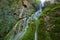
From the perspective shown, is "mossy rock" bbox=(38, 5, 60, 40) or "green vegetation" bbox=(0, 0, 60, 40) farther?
"green vegetation" bbox=(0, 0, 60, 40)

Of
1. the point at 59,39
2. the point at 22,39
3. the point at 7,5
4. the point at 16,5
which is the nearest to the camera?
the point at 59,39

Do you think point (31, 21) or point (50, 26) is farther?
point (31, 21)

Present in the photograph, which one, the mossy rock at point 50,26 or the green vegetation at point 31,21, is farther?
the green vegetation at point 31,21

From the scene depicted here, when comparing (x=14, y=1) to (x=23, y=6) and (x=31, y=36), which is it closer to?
(x=23, y=6)

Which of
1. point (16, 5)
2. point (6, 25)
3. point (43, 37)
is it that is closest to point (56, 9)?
point (43, 37)

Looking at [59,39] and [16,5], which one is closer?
[59,39]

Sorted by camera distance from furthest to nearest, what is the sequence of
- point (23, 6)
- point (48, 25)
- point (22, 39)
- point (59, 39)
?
point (23, 6) < point (22, 39) < point (48, 25) < point (59, 39)

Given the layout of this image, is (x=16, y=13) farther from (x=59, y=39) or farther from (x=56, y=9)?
(x=59, y=39)

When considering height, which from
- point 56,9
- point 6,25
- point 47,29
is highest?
point 56,9

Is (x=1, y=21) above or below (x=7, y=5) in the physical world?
below
